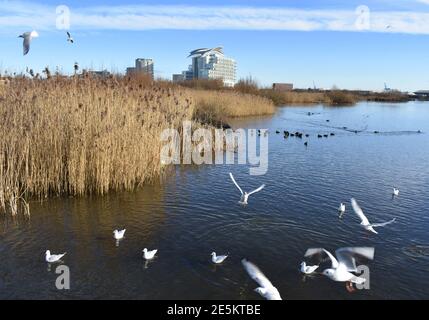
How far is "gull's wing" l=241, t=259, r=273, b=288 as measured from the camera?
5273mm

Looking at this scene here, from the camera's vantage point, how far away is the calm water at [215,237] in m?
5.57

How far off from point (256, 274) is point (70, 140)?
5.25 meters

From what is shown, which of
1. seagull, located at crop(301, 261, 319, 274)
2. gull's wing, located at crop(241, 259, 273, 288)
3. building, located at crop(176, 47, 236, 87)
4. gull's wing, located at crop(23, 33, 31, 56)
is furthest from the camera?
building, located at crop(176, 47, 236, 87)

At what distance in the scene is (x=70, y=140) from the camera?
350 inches

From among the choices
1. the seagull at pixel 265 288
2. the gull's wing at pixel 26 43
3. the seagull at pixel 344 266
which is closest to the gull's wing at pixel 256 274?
the seagull at pixel 265 288

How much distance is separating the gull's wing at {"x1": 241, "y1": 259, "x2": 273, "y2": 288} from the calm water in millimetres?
139

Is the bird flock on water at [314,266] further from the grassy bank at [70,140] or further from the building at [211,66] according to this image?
the building at [211,66]

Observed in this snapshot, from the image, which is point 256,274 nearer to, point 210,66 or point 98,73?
point 98,73

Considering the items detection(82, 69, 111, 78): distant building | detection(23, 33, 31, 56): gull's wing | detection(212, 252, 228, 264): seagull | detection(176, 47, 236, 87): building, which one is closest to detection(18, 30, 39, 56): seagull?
detection(23, 33, 31, 56): gull's wing

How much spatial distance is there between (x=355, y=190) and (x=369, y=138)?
41.4 feet

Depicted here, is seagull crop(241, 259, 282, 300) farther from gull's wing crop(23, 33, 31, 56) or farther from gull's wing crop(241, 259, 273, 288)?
gull's wing crop(23, 33, 31, 56)

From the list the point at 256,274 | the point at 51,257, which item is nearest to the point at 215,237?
the point at 256,274
